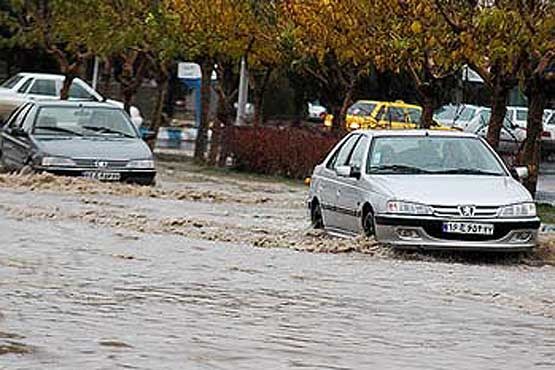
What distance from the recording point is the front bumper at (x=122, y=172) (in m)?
23.7

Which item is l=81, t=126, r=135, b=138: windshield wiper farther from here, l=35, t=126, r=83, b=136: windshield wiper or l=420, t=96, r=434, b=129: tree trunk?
l=420, t=96, r=434, b=129: tree trunk

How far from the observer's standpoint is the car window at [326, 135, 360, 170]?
18047 mm

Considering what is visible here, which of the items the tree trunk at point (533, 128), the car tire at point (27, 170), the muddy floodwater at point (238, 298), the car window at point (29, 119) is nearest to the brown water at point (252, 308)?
the muddy floodwater at point (238, 298)

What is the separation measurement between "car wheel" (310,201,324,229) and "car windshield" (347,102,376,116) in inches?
946

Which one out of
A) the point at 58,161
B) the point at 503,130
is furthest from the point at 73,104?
the point at 503,130

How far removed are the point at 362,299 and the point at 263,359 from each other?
12.2 ft

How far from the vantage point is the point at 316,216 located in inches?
735

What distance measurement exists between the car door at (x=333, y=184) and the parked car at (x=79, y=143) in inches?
240

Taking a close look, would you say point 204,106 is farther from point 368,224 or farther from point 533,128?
point 368,224

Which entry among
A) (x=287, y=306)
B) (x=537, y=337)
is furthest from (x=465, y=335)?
(x=287, y=306)

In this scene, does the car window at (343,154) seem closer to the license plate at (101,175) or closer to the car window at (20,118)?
the license plate at (101,175)

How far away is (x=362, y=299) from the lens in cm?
1259

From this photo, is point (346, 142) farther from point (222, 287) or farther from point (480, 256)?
point (222, 287)

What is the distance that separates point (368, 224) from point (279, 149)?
17.3 metres
